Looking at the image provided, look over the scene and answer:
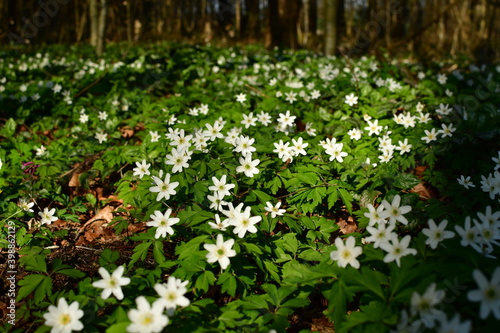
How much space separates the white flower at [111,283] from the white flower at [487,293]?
4.61 ft

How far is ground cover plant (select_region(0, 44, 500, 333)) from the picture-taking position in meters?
1.46

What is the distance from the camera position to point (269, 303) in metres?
1.83

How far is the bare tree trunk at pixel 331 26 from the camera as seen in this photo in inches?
295

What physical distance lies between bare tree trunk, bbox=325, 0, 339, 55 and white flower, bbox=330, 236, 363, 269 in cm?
715

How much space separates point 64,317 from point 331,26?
7.93 m

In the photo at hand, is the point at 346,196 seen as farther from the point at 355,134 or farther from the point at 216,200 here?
the point at 355,134

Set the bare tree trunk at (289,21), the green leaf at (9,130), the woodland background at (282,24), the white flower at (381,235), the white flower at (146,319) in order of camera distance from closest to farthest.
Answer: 1. the white flower at (146,319)
2. the white flower at (381,235)
3. the green leaf at (9,130)
4. the woodland background at (282,24)
5. the bare tree trunk at (289,21)

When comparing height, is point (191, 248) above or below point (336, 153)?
below

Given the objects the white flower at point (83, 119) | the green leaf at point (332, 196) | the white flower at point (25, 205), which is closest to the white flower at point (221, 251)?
the green leaf at point (332, 196)

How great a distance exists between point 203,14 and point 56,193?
2362cm

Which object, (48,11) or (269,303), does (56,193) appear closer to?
(269,303)

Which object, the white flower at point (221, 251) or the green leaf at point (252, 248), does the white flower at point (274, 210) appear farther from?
the white flower at point (221, 251)

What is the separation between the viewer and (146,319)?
1.33 m

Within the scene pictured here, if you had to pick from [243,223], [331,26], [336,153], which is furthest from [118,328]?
[331,26]
